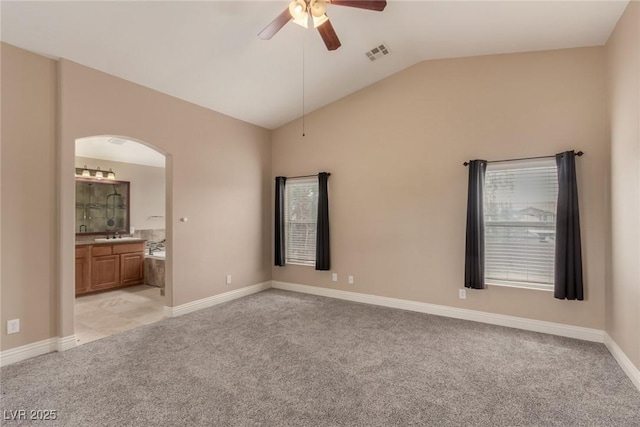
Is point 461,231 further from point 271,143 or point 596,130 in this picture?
point 271,143

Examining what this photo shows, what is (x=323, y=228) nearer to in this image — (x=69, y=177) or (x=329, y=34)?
(x=329, y=34)

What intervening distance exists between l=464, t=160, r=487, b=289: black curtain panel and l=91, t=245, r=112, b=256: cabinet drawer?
6050 millimetres

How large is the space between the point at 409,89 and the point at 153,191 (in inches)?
231

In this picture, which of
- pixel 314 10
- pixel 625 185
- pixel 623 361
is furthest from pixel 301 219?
pixel 623 361

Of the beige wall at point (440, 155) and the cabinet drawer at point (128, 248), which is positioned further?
the cabinet drawer at point (128, 248)

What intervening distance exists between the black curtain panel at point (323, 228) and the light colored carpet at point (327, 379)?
142cm

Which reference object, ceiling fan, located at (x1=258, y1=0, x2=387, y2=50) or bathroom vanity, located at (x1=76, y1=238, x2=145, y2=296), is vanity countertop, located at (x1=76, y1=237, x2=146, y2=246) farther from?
ceiling fan, located at (x1=258, y1=0, x2=387, y2=50)

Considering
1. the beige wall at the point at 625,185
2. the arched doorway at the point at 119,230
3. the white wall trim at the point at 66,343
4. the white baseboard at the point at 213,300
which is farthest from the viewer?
the arched doorway at the point at 119,230

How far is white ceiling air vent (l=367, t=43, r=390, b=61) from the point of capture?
3.83 meters

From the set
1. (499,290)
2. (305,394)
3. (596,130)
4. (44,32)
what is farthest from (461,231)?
(44,32)

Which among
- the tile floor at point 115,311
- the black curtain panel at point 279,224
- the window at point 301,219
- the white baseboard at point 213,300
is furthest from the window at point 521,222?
the tile floor at point 115,311

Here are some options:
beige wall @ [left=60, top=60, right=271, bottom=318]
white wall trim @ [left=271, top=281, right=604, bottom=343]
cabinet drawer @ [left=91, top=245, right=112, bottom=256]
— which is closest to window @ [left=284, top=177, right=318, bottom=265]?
beige wall @ [left=60, top=60, right=271, bottom=318]

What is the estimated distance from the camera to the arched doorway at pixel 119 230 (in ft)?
16.3

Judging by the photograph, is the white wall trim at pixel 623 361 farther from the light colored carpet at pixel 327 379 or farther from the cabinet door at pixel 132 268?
the cabinet door at pixel 132 268
